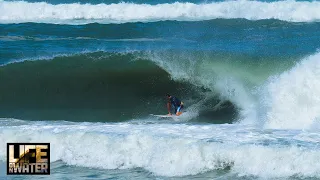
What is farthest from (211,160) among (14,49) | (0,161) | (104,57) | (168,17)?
(168,17)

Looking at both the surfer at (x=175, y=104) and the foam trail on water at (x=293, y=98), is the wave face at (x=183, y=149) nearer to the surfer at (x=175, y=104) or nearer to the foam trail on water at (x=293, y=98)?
the foam trail on water at (x=293, y=98)

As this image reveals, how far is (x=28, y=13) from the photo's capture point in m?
39.3

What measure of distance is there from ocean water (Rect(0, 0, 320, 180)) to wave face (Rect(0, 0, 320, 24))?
12 cm

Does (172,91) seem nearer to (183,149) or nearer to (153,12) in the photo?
(183,149)

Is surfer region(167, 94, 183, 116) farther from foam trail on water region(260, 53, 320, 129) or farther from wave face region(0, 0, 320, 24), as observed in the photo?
wave face region(0, 0, 320, 24)

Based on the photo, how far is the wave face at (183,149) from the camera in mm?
12227

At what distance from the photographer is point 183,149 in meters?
12.9

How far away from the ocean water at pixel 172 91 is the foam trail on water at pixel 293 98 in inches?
1.1

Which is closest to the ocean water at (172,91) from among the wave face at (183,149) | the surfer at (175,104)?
the wave face at (183,149)

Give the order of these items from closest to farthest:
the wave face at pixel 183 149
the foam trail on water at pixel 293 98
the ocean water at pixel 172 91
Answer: the wave face at pixel 183 149 → the ocean water at pixel 172 91 → the foam trail on water at pixel 293 98

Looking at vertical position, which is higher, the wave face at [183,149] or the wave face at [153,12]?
the wave face at [153,12]

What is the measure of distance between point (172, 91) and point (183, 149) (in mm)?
7120

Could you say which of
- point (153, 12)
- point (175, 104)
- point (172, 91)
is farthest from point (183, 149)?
point (153, 12)

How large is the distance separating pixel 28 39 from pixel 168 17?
10541 millimetres
